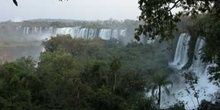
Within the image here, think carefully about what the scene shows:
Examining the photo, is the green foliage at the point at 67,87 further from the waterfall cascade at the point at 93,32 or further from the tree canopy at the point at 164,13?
the waterfall cascade at the point at 93,32

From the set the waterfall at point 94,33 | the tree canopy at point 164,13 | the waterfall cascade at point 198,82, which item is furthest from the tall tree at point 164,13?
the waterfall at point 94,33

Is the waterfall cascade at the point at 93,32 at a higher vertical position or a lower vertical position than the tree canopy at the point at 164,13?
lower

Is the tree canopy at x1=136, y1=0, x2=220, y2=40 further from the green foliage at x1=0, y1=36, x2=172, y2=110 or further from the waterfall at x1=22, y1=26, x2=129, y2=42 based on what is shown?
the waterfall at x1=22, y1=26, x2=129, y2=42

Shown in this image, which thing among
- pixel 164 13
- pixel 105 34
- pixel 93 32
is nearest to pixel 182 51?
pixel 164 13

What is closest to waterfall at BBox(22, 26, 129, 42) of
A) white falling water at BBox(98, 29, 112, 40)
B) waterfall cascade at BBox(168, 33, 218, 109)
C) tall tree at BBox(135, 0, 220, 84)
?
white falling water at BBox(98, 29, 112, 40)

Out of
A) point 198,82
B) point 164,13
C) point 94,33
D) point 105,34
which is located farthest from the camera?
point 94,33

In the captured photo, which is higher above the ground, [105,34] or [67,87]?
[105,34]

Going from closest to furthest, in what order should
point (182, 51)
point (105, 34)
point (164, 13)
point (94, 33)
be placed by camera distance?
point (164, 13), point (182, 51), point (105, 34), point (94, 33)

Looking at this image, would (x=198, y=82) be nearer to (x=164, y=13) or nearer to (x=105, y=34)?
(x=164, y=13)

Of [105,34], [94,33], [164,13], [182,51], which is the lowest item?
[105,34]

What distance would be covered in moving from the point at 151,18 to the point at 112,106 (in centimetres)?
2279

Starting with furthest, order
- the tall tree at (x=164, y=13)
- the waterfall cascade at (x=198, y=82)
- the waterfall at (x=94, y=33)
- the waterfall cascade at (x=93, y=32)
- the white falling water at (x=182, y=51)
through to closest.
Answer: the waterfall cascade at (x=93, y=32), the waterfall at (x=94, y=33), the white falling water at (x=182, y=51), the waterfall cascade at (x=198, y=82), the tall tree at (x=164, y=13)

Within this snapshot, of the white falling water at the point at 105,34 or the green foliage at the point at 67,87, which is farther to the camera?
the white falling water at the point at 105,34

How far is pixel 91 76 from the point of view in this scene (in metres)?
37.1
